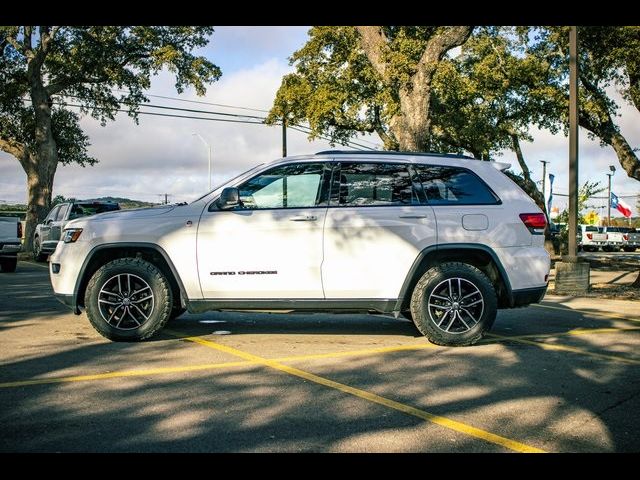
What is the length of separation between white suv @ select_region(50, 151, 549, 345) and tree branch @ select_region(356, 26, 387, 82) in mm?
12041

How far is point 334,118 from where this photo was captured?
28547 mm

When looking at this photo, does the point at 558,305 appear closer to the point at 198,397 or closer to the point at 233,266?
the point at 233,266

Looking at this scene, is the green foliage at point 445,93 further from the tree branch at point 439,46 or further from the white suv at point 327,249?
the white suv at point 327,249

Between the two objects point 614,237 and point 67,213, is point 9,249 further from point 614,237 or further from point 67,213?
point 614,237

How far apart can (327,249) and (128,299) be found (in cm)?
215

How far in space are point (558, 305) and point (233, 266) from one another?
660 cm

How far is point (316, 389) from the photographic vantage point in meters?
5.09

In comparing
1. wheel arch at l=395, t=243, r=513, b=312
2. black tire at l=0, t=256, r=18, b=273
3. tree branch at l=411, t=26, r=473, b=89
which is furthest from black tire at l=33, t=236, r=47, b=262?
wheel arch at l=395, t=243, r=513, b=312

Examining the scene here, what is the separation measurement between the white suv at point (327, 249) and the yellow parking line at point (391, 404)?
2.60 feet

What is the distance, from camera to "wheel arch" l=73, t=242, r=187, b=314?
6.93 m

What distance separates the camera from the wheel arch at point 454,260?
6.82m

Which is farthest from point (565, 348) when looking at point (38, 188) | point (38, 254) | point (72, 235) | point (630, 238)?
point (630, 238)

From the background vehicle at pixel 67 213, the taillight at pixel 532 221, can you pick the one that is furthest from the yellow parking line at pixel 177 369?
the background vehicle at pixel 67 213
